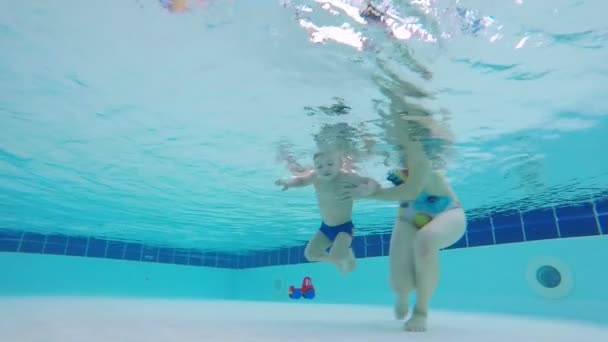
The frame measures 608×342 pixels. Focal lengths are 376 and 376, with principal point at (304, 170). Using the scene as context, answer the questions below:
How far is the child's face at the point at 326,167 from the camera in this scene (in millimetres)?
7637

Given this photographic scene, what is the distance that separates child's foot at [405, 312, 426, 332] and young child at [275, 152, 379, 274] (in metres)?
1.90

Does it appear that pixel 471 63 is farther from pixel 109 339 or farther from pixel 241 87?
pixel 109 339

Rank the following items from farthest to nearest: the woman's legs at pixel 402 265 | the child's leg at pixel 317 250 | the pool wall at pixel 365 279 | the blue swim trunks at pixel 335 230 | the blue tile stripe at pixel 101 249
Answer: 1. the blue tile stripe at pixel 101 249
2. the pool wall at pixel 365 279
3. the blue swim trunks at pixel 335 230
4. the child's leg at pixel 317 250
5. the woman's legs at pixel 402 265

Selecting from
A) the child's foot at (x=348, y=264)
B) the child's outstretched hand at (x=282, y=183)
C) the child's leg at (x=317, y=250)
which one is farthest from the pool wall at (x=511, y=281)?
the child's outstretched hand at (x=282, y=183)

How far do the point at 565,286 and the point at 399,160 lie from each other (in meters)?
6.72

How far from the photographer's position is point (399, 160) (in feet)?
33.9

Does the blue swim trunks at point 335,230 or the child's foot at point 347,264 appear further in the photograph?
the blue swim trunks at point 335,230

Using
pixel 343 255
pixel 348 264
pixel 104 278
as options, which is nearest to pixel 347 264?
pixel 348 264

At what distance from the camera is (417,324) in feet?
18.0

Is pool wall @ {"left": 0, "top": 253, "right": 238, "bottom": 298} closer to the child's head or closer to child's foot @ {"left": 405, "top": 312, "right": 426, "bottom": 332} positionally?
the child's head

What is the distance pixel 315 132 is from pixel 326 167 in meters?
1.36

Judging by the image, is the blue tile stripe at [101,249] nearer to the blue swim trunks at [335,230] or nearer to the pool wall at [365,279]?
the pool wall at [365,279]

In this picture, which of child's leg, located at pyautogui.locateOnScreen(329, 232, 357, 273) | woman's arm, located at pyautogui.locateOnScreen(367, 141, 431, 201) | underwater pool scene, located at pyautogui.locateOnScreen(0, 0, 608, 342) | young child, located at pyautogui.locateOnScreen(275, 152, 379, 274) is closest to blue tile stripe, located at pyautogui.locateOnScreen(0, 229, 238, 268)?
underwater pool scene, located at pyautogui.locateOnScreen(0, 0, 608, 342)

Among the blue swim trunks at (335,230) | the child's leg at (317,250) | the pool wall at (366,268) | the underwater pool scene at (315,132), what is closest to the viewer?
the underwater pool scene at (315,132)
